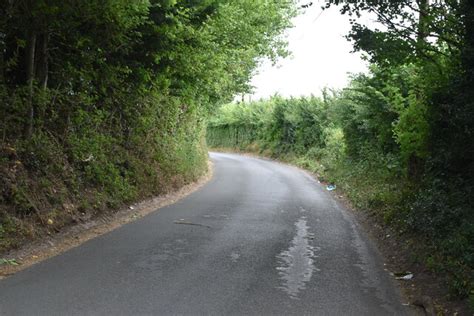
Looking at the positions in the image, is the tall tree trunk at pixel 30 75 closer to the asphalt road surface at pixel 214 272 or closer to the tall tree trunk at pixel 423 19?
the asphalt road surface at pixel 214 272

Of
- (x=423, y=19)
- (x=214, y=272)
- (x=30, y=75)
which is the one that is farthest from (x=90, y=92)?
(x=423, y=19)

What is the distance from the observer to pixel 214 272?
303 inches

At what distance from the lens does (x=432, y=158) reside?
1048cm

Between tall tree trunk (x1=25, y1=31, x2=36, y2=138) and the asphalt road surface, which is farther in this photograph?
tall tree trunk (x1=25, y1=31, x2=36, y2=138)

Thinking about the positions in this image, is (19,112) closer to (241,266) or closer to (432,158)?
(241,266)

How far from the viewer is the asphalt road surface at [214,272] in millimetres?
6168

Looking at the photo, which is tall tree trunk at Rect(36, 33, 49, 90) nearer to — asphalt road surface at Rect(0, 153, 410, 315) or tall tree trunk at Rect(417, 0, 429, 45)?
asphalt road surface at Rect(0, 153, 410, 315)

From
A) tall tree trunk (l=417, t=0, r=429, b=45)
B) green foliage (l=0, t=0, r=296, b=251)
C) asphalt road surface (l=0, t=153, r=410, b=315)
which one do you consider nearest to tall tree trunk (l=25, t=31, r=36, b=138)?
green foliage (l=0, t=0, r=296, b=251)

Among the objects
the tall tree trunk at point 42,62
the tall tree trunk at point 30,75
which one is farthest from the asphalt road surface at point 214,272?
the tall tree trunk at point 42,62

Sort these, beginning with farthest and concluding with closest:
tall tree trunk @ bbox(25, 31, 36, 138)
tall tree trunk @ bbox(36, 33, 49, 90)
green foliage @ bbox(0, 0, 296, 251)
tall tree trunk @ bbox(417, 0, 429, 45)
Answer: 1. tall tree trunk @ bbox(36, 33, 49, 90)
2. tall tree trunk @ bbox(25, 31, 36, 138)
3. tall tree trunk @ bbox(417, 0, 429, 45)
4. green foliage @ bbox(0, 0, 296, 251)

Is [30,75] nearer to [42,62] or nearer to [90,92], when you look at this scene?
[42,62]

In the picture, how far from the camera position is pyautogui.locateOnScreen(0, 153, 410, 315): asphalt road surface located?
617 cm

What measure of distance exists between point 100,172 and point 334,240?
5706 millimetres

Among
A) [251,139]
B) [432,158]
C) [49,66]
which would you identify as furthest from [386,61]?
[251,139]
